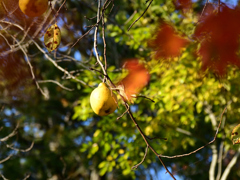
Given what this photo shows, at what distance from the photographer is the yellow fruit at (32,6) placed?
1.42 metres

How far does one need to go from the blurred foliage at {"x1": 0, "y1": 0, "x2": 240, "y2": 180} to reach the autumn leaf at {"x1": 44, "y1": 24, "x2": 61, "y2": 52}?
605 mm

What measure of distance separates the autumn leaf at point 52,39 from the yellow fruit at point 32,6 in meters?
0.15

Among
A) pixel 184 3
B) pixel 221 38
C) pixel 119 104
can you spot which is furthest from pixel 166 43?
pixel 119 104

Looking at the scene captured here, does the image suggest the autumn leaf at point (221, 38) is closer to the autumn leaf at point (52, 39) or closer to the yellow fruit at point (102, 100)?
the yellow fruit at point (102, 100)

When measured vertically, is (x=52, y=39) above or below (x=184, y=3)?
below

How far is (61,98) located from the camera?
22.4ft

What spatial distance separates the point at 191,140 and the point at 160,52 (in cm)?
224

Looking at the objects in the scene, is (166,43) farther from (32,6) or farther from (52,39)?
(32,6)

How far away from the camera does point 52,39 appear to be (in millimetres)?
1597

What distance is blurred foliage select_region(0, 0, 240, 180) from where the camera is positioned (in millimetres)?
3283

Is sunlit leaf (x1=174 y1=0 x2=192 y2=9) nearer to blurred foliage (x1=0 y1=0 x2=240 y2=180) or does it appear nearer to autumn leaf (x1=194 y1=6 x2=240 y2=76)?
blurred foliage (x1=0 y1=0 x2=240 y2=180)

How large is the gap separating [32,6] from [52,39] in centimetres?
22

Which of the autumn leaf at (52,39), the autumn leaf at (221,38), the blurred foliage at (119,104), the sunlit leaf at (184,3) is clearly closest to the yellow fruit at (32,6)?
the autumn leaf at (52,39)

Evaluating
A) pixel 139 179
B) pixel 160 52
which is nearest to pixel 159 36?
pixel 160 52
